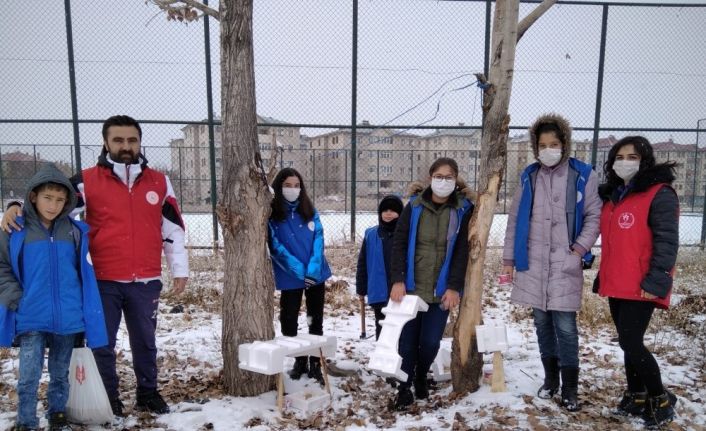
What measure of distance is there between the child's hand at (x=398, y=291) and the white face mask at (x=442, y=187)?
71 centimetres

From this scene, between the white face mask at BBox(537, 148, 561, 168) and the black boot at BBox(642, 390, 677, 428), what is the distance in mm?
1683

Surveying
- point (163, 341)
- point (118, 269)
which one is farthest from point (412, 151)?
point (118, 269)

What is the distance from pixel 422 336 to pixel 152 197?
2149mm

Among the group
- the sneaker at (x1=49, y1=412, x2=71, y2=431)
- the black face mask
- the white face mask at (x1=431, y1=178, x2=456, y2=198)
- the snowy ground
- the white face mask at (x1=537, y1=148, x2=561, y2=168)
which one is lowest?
the snowy ground

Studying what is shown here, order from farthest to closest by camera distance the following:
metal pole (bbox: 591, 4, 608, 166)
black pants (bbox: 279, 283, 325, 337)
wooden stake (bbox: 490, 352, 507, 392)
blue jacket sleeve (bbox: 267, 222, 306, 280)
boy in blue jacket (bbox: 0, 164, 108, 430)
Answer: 1. metal pole (bbox: 591, 4, 608, 166)
2. black pants (bbox: 279, 283, 325, 337)
3. blue jacket sleeve (bbox: 267, 222, 306, 280)
4. wooden stake (bbox: 490, 352, 507, 392)
5. boy in blue jacket (bbox: 0, 164, 108, 430)

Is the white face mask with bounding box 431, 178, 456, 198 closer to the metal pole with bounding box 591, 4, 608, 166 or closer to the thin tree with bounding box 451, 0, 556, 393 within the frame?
the thin tree with bounding box 451, 0, 556, 393

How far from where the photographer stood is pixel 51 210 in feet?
8.93

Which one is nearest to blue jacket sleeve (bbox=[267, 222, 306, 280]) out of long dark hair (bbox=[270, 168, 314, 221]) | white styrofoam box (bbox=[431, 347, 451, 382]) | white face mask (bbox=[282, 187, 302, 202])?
long dark hair (bbox=[270, 168, 314, 221])

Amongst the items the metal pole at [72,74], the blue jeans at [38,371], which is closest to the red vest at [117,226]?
the blue jeans at [38,371]

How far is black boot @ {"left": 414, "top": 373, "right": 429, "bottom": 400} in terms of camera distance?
351 cm

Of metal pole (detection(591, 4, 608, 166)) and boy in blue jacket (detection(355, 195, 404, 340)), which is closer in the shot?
boy in blue jacket (detection(355, 195, 404, 340))

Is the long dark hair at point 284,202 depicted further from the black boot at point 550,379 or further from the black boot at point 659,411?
the black boot at point 659,411

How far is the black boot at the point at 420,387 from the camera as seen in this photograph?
3.51 m

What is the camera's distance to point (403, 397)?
10.9 ft
